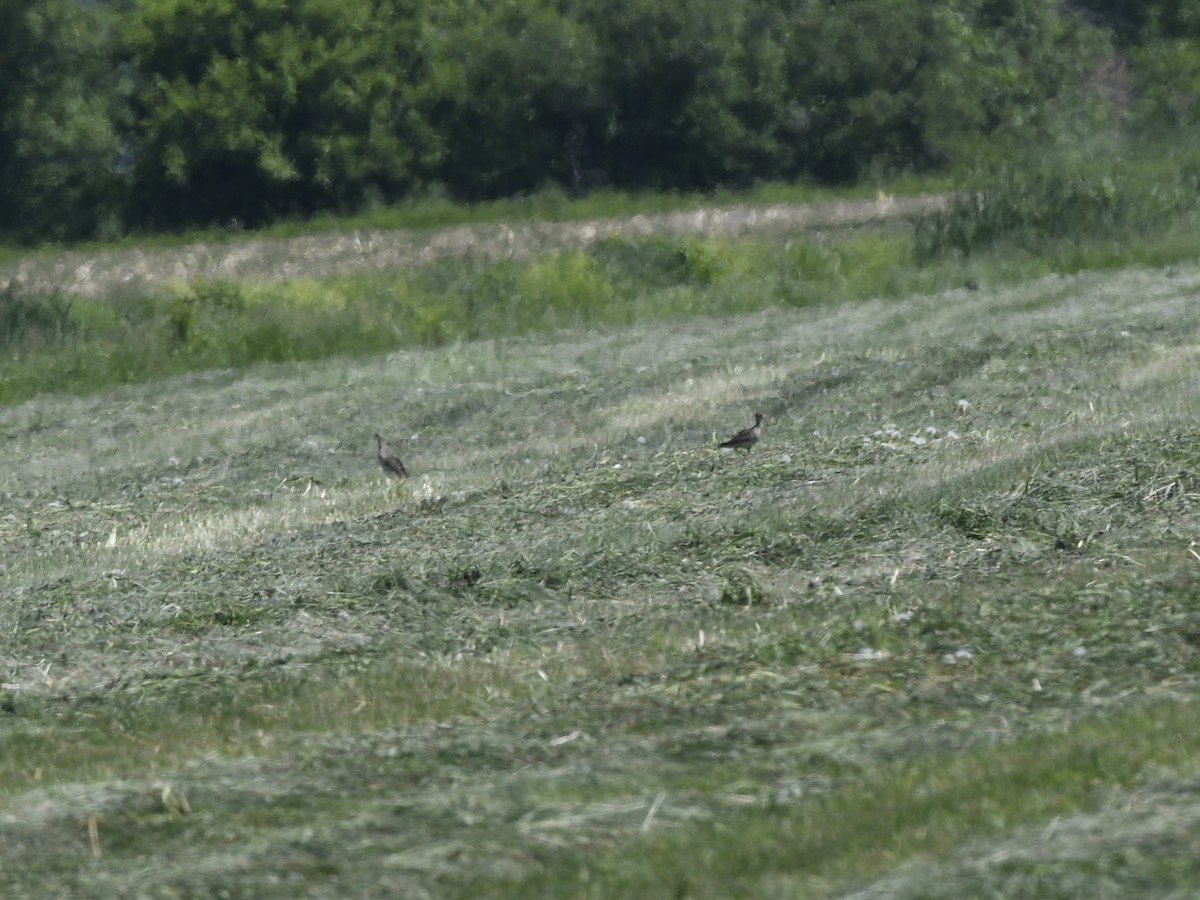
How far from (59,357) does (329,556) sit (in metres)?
16.7

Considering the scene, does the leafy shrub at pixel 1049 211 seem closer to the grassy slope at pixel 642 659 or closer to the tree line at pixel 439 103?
the tree line at pixel 439 103

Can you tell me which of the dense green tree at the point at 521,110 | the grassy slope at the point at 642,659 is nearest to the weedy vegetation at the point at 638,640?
the grassy slope at the point at 642,659

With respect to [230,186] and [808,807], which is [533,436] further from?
[230,186]

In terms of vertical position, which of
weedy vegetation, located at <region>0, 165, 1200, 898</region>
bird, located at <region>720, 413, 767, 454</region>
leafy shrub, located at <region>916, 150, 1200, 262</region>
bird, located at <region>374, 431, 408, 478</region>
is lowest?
leafy shrub, located at <region>916, 150, 1200, 262</region>

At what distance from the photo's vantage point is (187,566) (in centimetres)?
1168

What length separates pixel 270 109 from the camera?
53719 mm

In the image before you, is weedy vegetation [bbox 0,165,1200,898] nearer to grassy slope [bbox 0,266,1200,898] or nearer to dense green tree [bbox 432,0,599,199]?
grassy slope [bbox 0,266,1200,898]

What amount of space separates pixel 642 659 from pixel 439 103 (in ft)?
153

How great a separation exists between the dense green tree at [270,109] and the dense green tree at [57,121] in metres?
0.87

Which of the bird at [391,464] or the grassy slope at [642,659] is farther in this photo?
the bird at [391,464]

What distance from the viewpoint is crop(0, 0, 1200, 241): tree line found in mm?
50156

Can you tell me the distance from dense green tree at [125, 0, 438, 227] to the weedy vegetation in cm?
3247

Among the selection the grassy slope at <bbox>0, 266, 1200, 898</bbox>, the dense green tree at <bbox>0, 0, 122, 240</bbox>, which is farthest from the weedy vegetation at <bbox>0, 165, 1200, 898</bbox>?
the dense green tree at <bbox>0, 0, 122, 240</bbox>

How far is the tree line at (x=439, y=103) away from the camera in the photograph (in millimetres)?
50156
